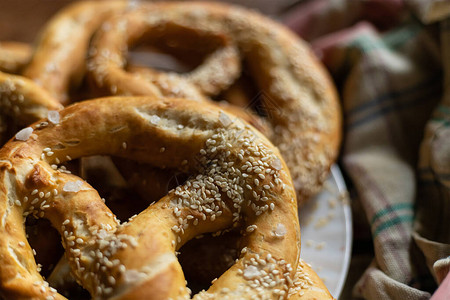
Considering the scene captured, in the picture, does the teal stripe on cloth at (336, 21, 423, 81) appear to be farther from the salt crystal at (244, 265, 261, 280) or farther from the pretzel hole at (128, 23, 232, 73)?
the salt crystal at (244, 265, 261, 280)

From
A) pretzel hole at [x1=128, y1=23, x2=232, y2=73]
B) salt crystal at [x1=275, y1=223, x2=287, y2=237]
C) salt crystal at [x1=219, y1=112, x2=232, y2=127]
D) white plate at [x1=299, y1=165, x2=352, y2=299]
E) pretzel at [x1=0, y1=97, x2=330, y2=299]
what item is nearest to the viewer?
pretzel at [x1=0, y1=97, x2=330, y2=299]

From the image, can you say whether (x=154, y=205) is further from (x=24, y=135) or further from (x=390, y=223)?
(x=390, y=223)

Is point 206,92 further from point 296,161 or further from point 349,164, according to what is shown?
point 349,164

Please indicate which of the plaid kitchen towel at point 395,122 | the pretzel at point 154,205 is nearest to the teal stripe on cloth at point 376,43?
the plaid kitchen towel at point 395,122

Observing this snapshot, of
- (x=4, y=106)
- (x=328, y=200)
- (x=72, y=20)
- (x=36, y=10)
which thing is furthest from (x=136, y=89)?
(x=36, y=10)

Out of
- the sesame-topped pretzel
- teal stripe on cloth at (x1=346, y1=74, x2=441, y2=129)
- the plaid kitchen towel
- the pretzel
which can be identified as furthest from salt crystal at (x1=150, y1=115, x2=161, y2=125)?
teal stripe on cloth at (x1=346, y1=74, x2=441, y2=129)

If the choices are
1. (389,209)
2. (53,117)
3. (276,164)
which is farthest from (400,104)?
(53,117)

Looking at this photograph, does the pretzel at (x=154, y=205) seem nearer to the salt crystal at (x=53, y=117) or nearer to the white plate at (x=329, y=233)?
the salt crystal at (x=53, y=117)
